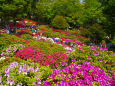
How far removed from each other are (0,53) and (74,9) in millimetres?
29287

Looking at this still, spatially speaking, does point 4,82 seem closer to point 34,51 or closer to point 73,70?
point 73,70

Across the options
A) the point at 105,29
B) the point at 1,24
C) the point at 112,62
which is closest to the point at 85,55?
the point at 112,62

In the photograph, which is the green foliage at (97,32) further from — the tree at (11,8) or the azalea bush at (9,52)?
the azalea bush at (9,52)

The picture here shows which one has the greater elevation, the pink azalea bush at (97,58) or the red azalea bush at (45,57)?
the pink azalea bush at (97,58)

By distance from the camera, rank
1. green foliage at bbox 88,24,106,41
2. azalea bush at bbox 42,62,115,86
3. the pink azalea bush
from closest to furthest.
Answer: azalea bush at bbox 42,62,115,86, the pink azalea bush, green foliage at bbox 88,24,106,41

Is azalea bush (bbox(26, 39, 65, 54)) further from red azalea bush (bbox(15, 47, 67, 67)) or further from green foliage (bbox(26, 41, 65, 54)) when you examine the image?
red azalea bush (bbox(15, 47, 67, 67))

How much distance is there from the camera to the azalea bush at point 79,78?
2773 mm

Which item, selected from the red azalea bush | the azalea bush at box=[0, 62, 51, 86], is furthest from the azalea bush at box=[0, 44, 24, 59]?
the azalea bush at box=[0, 62, 51, 86]

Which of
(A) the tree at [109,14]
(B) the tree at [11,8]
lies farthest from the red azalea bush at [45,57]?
(A) the tree at [109,14]

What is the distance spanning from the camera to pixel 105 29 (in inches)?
621

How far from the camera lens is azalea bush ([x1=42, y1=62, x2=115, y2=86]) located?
2.77 metres

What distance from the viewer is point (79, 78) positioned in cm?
313

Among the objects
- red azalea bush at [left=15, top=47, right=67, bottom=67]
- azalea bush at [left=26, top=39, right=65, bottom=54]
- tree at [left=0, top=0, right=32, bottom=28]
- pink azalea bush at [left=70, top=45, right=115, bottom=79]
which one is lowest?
azalea bush at [left=26, top=39, right=65, bottom=54]

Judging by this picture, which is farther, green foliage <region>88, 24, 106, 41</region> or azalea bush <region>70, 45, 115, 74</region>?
green foliage <region>88, 24, 106, 41</region>
